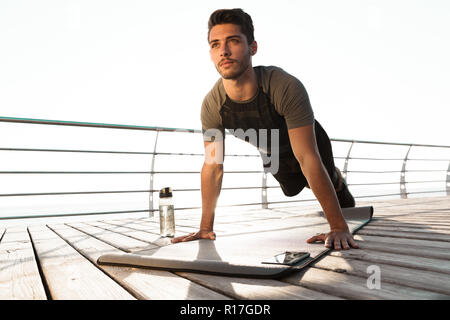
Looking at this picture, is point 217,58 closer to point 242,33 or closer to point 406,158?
point 242,33

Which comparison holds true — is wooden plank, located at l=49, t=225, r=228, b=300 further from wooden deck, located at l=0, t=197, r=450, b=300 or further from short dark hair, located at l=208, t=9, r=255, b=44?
short dark hair, located at l=208, t=9, r=255, b=44

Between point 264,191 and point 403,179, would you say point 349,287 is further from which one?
point 403,179

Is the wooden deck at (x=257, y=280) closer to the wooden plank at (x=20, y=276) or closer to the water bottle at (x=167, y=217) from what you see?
the wooden plank at (x=20, y=276)

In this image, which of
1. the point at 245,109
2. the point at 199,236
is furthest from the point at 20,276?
the point at 245,109

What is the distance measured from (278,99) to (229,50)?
1.27 feet

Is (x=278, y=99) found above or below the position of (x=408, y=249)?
above

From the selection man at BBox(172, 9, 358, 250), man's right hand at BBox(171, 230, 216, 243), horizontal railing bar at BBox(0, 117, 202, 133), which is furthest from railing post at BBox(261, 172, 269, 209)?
man's right hand at BBox(171, 230, 216, 243)

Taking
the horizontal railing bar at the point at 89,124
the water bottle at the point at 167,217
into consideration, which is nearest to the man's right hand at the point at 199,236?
the water bottle at the point at 167,217

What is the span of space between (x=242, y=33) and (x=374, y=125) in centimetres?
4702

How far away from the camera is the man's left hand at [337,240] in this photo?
4.09 ft

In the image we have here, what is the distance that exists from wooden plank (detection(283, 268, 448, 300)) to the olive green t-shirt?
2.79ft

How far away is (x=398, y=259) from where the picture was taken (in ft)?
3.43

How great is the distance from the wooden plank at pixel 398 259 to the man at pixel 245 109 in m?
0.22

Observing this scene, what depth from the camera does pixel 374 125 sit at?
43750 millimetres
